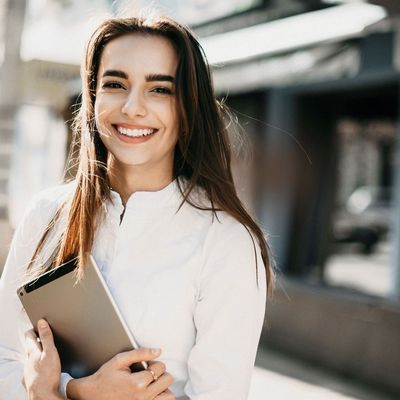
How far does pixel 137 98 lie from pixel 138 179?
→ 233 millimetres

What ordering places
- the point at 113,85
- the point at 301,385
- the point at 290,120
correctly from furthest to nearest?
the point at 290,120
the point at 301,385
the point at 113,85

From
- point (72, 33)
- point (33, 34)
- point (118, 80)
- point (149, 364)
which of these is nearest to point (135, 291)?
point (149, 364)

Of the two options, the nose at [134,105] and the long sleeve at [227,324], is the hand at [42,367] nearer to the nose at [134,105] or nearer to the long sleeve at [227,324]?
the long sleeve at [227,324]

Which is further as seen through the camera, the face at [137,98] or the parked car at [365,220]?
the parked car at [365,220]

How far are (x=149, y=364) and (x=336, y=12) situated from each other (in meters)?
5.14

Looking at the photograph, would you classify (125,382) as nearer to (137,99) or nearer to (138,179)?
(138,179)

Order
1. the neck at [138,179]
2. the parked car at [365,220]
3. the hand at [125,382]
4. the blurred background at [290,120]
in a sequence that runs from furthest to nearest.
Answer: the parked car at [365,220]
the blurred background at [290,120]
the neck at [138,179]
the hand at [125,382]

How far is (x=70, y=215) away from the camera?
1711mm

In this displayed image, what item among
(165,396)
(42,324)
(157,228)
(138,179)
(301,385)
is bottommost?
(301,385)

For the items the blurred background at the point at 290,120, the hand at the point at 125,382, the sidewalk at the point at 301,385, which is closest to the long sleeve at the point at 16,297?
the hand at the point at 125,382

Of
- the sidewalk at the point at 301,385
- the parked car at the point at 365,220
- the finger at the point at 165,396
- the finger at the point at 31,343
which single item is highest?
the finger at the point at 31,343

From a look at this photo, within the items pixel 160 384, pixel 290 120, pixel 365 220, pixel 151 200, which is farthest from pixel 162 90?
pixel 365 220

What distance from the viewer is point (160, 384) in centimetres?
149

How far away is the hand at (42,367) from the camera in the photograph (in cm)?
152
